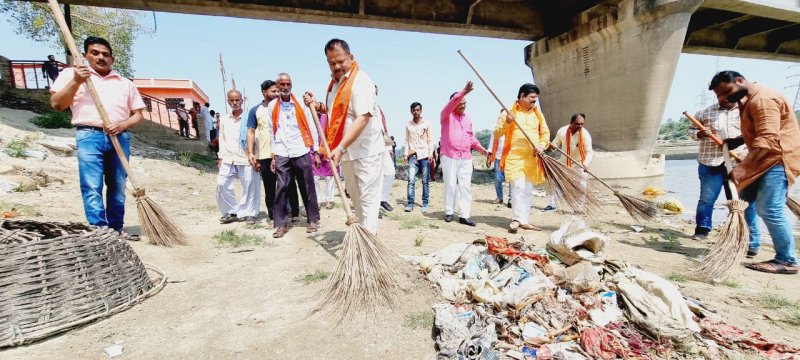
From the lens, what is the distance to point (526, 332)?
6.77 feet

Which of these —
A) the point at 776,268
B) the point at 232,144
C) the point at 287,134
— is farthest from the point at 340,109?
the point at 776,268

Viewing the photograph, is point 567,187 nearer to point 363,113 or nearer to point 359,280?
point 363,113

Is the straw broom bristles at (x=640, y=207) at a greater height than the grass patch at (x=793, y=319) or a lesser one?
greater

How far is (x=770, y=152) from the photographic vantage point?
10.6 ft

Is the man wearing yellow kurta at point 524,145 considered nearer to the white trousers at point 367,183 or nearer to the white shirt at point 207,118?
the white trousers at point 367,183

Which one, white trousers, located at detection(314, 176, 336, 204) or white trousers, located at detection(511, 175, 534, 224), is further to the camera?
white trousers, located at detection(314, 176, 336, 204)

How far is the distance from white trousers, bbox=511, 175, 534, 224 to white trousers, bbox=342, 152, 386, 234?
7.05ft

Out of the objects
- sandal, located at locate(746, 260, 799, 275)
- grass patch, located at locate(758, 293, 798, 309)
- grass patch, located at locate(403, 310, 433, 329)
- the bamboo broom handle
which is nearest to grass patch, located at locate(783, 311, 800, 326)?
grass patch, located at locate(758, 293, 798, 309)

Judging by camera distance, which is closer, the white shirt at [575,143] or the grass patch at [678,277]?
the grass patch at [678,277]

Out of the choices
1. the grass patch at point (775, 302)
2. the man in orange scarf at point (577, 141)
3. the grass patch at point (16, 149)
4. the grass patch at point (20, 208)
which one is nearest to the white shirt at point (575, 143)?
the man in orange scarf at point (577, 141)

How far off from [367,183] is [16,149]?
7.70m

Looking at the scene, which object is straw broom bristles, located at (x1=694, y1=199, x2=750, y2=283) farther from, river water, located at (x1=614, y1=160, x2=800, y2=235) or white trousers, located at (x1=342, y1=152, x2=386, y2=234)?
river water, located at (x1=614, y1=160, x2=800, y2=235)

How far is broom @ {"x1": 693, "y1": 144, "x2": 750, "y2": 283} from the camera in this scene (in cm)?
304

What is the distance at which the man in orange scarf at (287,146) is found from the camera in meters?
4.27
